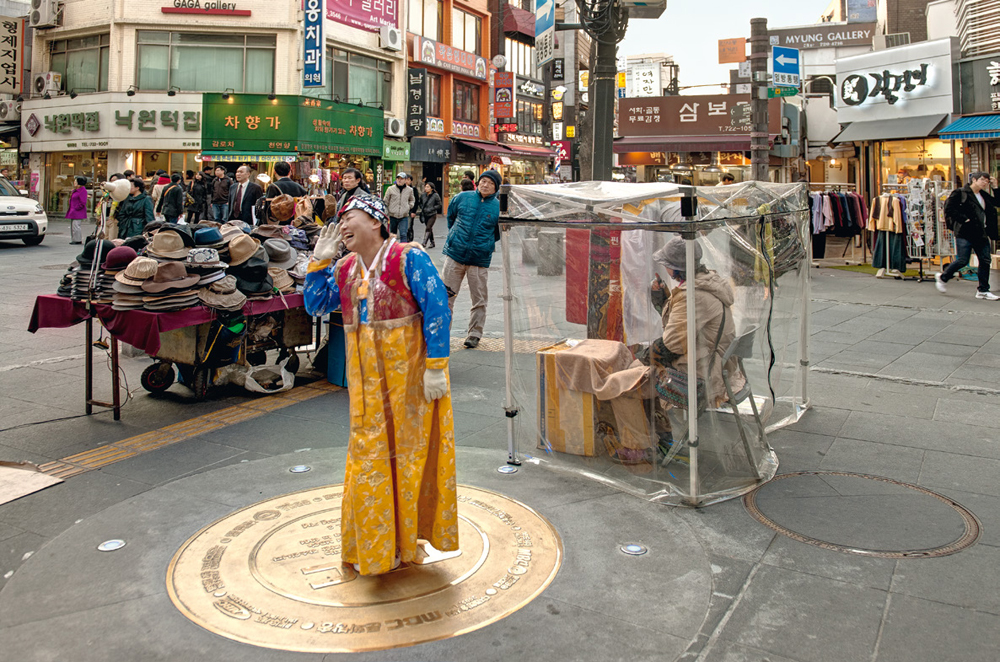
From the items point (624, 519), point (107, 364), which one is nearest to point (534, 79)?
point (107, 364)

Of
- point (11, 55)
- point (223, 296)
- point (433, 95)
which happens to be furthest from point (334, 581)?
point (433, 95)

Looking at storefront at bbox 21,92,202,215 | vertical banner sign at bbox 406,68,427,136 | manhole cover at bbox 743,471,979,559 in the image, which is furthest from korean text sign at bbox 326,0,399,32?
manhole cover at bbox 743,471,979,559

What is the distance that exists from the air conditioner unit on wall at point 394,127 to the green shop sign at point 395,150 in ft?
1.07

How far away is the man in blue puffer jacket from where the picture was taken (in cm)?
863

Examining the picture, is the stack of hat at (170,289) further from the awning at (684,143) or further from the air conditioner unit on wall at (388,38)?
the air conditioner unit on wall at (388,38)

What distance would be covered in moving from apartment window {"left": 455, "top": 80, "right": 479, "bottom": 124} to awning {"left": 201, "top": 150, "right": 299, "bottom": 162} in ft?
39.4

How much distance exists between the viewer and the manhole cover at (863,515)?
4.02 m

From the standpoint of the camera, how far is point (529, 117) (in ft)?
157

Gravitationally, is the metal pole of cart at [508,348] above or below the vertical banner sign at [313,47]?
below

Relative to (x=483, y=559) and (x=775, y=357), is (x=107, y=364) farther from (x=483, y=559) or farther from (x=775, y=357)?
(x=775, y=357)

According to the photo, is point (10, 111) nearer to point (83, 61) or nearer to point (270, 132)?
point (83, 61)

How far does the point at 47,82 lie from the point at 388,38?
12.8 meters

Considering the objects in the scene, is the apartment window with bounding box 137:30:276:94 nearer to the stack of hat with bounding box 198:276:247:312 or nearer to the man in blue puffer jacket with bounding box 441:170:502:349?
the man in blue puffer jacket with bounding box 441:170:502:349

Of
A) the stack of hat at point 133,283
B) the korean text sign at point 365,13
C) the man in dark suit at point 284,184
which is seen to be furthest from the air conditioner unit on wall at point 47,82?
the stack of hat at point 133,283
